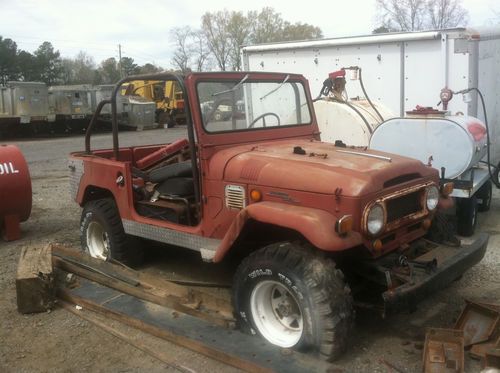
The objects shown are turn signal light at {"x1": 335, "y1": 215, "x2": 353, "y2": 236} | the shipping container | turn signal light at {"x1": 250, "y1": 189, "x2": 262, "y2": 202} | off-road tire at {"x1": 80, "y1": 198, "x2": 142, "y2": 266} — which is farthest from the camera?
the shipping container

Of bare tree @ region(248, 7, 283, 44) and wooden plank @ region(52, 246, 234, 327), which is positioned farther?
bare tree @ region(248, 7, 283, 44)

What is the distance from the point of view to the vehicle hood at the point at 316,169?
3.60 meters

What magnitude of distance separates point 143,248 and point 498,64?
237 inches

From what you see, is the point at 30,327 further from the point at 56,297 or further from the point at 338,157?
Result: the point at 338,157

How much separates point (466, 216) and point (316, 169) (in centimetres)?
333

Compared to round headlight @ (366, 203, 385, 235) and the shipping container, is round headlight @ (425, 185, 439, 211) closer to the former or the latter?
round headlight @ (366, 203, 385, 235)

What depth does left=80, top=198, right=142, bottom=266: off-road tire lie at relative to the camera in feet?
17.6

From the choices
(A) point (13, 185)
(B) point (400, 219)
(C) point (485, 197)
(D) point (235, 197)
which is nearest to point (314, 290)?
(B) point (400, 219)

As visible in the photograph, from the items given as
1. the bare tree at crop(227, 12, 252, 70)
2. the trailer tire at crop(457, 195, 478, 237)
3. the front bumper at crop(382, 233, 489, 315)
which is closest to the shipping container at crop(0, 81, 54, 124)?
the trailer tire at crop(457, 195, 478, 237)

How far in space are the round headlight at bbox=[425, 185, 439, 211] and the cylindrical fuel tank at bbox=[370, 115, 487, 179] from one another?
1639mm

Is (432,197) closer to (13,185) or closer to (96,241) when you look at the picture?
(96,241)

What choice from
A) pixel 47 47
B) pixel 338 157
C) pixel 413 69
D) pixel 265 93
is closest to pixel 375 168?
pixel 338 157

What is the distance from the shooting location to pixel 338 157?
409 cm

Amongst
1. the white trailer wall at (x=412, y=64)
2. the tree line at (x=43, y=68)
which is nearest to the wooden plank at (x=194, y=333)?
the white trailer wall at (x=412, y=64)
